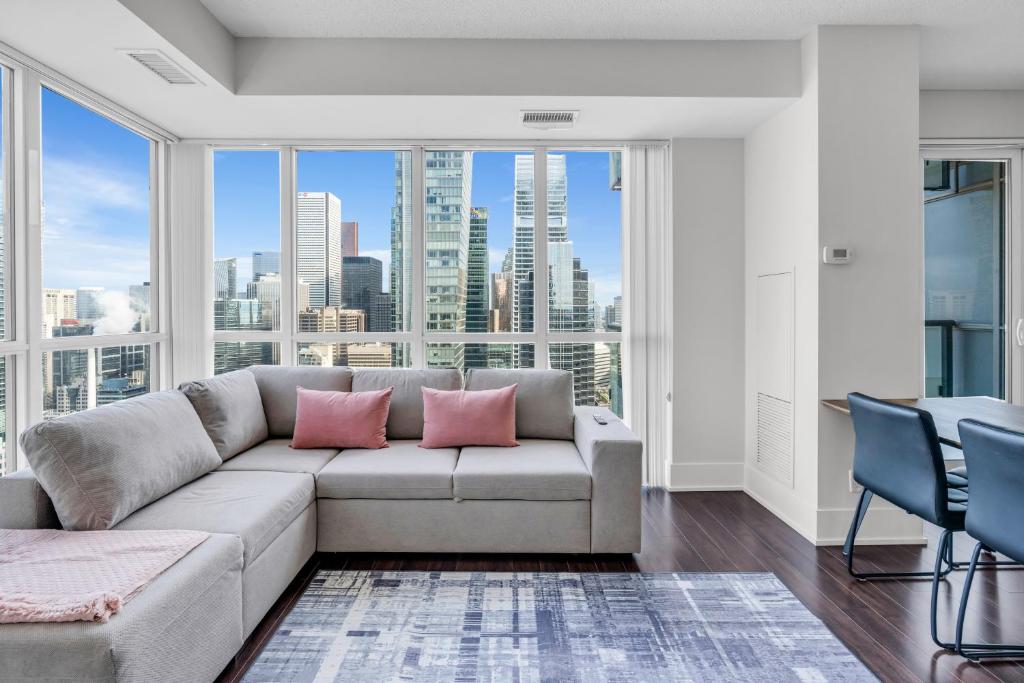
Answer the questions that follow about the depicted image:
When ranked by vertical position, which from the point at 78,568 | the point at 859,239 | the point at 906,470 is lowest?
the point at 78,568

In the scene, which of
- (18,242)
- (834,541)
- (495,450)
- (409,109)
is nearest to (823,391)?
(834,541)

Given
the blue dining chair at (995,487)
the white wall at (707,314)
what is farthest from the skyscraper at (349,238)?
the blue dining chair at (995,487)

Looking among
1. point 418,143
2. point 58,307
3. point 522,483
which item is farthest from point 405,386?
point 58,307

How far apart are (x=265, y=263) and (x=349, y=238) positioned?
0.63 metres

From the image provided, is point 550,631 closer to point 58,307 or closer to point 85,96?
point 58,307

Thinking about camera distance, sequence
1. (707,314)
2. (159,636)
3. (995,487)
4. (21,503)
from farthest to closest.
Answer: (707,314) < (21,503) < (995,487) < (159,636)

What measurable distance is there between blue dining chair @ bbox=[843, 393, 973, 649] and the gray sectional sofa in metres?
1.00

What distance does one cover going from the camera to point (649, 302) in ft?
13.7

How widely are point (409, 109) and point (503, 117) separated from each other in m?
0.59

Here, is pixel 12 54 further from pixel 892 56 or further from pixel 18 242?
pixel 892 56

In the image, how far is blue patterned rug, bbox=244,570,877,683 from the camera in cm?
200

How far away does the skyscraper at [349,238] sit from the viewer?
419 cm

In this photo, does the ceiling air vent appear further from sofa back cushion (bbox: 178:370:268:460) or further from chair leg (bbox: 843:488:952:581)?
chair leg (bbox: 843:488:952:581)

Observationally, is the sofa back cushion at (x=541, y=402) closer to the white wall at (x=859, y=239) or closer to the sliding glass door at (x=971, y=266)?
the white wall at (x=859, y=239)
